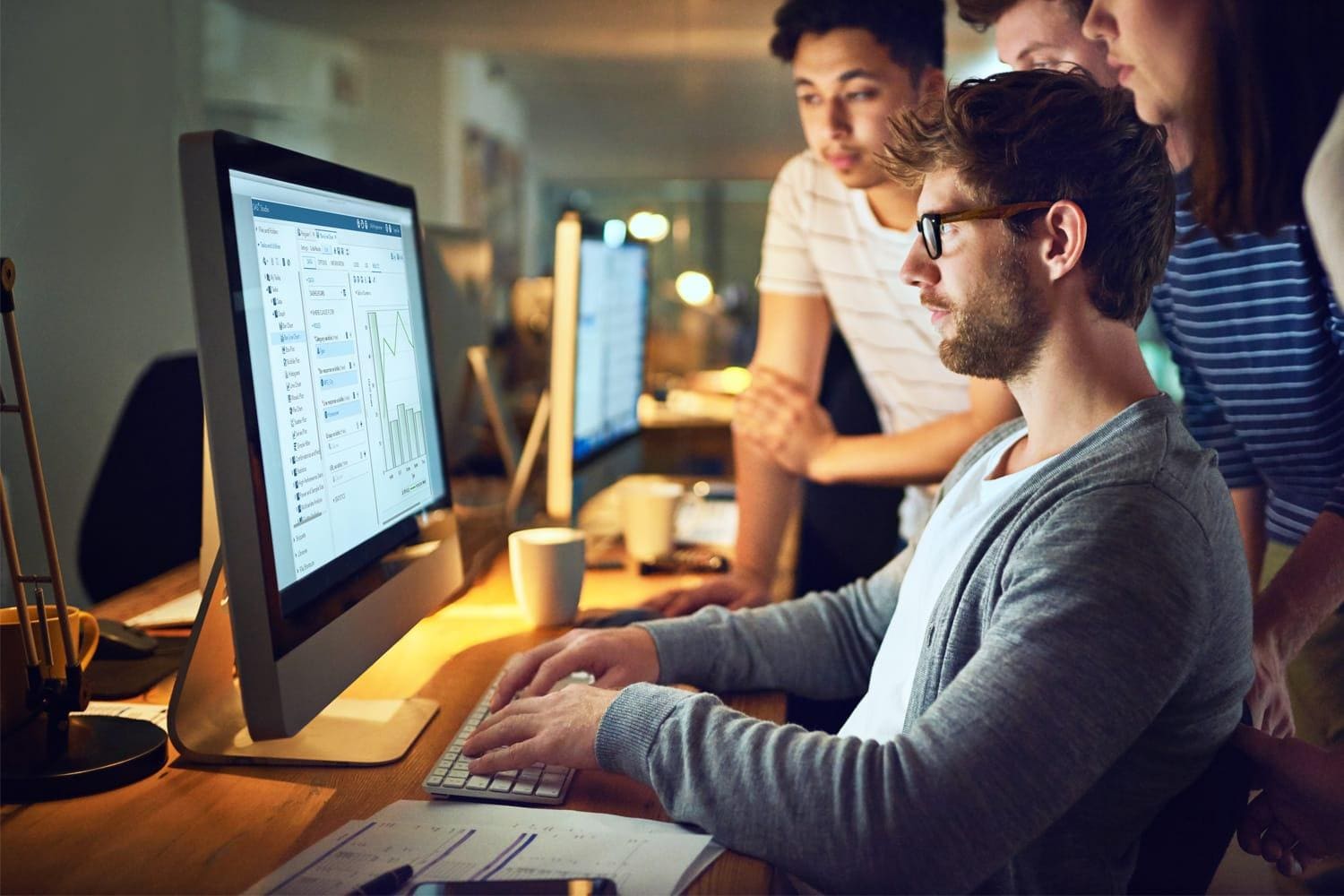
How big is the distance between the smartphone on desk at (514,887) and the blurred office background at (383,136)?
96cm

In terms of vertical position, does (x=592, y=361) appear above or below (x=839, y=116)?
below

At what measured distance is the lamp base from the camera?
0.90 metres

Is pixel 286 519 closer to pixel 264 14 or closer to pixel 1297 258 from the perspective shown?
pixel 1297 258

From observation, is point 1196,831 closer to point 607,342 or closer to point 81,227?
point 607,342

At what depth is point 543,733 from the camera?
932 mm

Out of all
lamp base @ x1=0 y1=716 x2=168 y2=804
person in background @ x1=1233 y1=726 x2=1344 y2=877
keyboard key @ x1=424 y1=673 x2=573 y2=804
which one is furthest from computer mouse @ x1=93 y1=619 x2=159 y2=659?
person in background @ x1=1233 y1=726 x2=1344 y2=877

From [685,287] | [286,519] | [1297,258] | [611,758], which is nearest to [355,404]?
[286,519]

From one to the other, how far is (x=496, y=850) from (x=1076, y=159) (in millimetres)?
799

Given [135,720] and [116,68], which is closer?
[135,720]

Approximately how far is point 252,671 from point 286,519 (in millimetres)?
118

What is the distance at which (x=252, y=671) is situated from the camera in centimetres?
81

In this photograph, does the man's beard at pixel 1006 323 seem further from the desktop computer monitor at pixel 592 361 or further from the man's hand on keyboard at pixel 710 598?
the desktop computer monitor at pixel 592 361

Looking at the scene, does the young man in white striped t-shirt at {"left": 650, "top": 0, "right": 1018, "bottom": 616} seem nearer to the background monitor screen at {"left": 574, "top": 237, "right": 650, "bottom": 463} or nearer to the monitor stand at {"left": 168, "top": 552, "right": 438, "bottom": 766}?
the background monitor screen at {"left": 574, "top": 237, "right": 650, "bottom": 463}

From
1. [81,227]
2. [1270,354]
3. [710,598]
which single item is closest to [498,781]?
[710,598]
